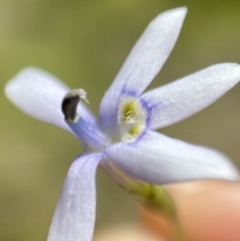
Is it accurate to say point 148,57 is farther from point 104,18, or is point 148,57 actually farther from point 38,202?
point 104,18

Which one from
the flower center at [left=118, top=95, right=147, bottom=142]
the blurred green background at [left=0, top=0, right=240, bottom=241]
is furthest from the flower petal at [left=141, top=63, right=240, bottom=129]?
the blurred green background at [left=0, top=0, right=240, bottom=241]

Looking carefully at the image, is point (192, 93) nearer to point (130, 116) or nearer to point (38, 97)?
point (130, 116)

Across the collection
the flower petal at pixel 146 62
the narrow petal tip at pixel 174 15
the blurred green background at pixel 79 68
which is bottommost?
the blurred green background at pixel 79 68

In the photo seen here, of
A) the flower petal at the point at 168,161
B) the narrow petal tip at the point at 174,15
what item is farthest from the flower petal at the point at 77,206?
the narrow petal tip at the point at 174,15

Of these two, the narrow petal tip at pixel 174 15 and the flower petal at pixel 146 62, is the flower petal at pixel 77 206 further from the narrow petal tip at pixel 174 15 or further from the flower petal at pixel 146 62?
the narrow petal tip at pixel 174 15

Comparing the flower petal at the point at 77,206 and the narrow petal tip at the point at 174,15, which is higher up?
the narrow petal tip at the point at 174,15
